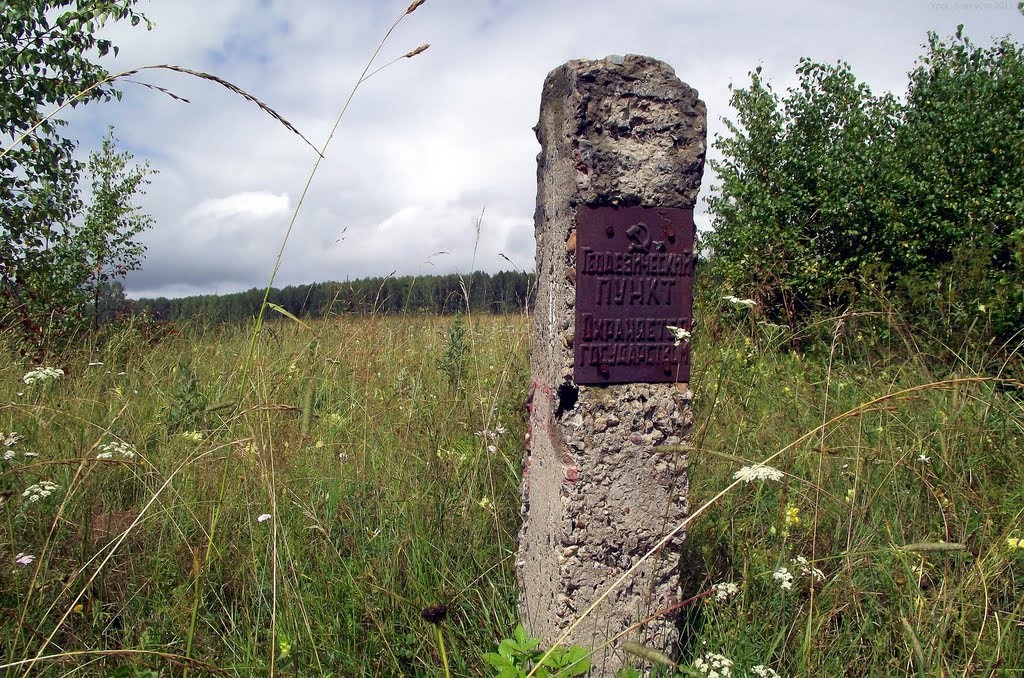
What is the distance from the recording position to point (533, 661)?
1936 mm

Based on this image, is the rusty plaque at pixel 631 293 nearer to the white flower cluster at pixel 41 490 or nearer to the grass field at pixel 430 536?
the grass field at pixel 430 536

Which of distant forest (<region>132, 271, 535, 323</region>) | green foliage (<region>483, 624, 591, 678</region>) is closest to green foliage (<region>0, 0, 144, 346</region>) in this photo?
distant forest (<region>132, 271, 535, 323</region>)

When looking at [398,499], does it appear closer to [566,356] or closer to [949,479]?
[566,356]

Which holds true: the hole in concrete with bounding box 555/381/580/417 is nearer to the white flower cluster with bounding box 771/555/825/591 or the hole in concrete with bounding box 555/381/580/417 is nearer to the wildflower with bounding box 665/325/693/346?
Answer: the wildflower with bounding box 665/325/693/346

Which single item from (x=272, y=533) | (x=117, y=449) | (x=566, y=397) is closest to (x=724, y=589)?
(x=566, y=397)

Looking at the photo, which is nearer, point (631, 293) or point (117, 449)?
point (117, 449)

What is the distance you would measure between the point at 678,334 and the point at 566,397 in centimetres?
36

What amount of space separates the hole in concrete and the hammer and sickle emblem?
0.43 meters

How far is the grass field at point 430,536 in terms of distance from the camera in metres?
2.01

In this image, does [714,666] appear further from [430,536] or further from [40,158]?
[40,158]

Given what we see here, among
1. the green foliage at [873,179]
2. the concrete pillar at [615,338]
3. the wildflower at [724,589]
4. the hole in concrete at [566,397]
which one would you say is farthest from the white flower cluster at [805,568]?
the green foliage at [873,179]

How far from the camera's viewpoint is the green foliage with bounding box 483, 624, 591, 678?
1800 millimetres

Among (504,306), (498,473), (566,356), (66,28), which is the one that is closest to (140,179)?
(66,28)

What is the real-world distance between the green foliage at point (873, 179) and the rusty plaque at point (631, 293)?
13.0 feet
